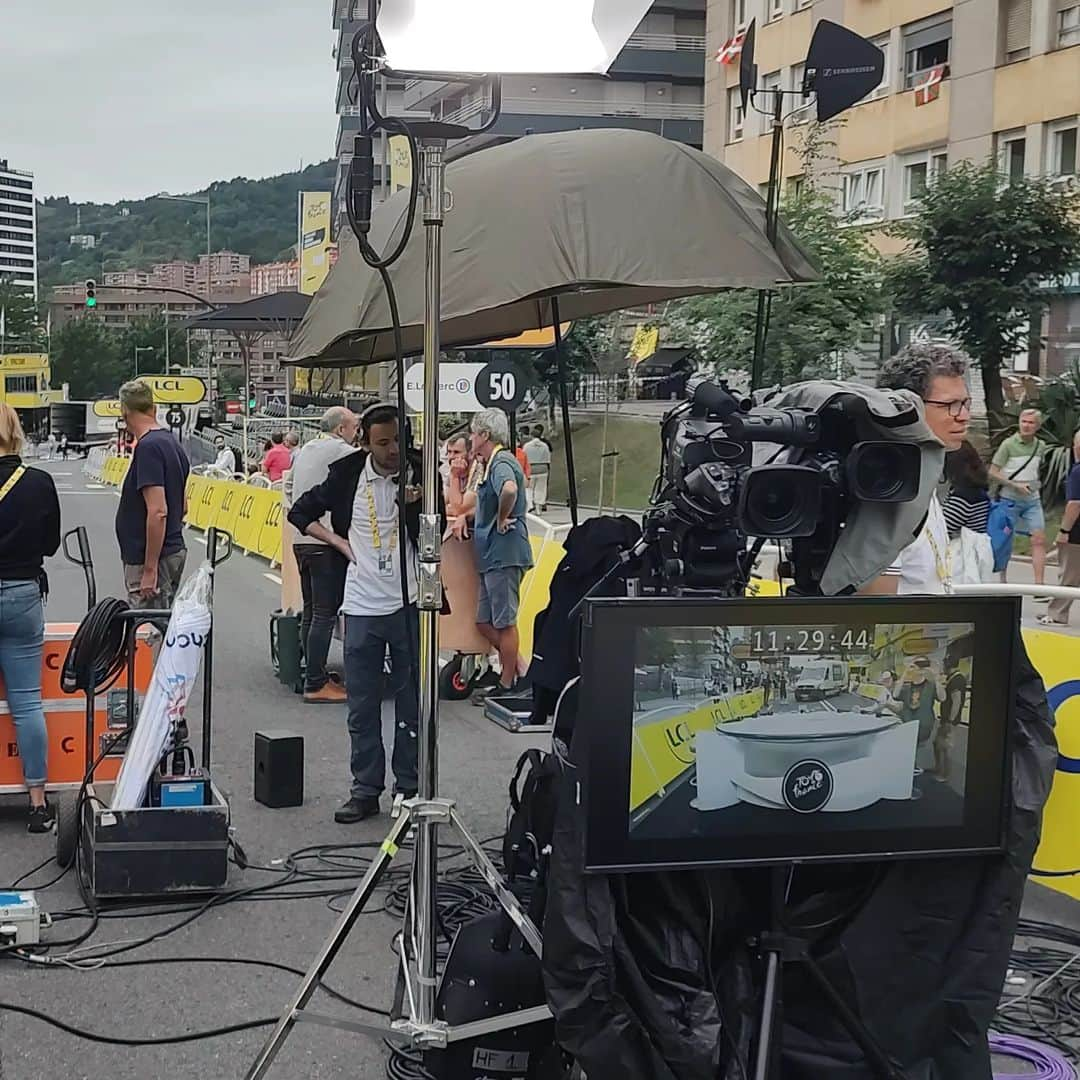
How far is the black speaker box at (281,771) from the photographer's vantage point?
22.9ft

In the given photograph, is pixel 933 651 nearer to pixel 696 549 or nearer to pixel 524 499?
pixel 696 549

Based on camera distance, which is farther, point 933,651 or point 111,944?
point 111,944

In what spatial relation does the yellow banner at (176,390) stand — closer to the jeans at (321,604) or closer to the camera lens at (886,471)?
the jeans at (321,604)

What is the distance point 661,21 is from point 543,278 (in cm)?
7100

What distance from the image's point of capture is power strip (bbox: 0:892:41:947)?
500cm

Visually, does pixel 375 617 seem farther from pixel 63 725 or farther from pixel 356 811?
pixel 63 725

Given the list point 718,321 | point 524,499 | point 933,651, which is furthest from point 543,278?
point 718,321

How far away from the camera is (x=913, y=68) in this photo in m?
33.5

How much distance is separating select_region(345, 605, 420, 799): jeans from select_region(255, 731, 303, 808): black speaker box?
32cm

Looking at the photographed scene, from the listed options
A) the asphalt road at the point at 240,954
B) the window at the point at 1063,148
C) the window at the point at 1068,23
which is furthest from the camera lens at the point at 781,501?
the window at the point at 1068,23

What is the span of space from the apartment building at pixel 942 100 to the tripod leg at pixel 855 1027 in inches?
886

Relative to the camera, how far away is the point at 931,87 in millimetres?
32250

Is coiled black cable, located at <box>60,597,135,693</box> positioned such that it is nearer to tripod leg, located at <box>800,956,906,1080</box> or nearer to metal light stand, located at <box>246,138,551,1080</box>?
metal light stand, located at <box>246,138,551,1080</box>

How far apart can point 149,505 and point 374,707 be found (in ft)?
6.47
